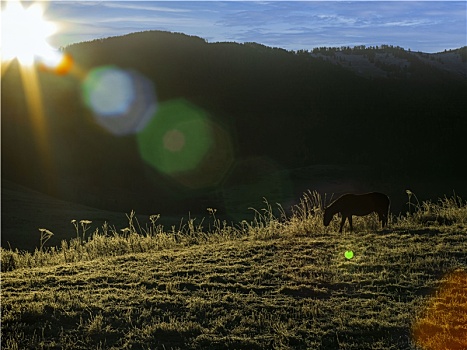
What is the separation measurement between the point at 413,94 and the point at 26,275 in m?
64.7

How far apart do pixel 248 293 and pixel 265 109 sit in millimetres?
53041

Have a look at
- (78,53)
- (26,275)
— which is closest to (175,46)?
(78,53)

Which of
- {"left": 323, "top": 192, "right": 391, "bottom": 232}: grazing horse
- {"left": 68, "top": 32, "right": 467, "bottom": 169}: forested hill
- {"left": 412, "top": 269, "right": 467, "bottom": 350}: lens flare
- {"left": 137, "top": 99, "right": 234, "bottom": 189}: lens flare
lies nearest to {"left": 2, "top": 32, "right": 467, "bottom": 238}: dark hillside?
{"left": 68, "top": 32, "right": 467, "bottom": 169}: forested hill

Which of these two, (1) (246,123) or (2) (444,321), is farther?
(1) (246,123)

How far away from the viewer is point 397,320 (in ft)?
19.6

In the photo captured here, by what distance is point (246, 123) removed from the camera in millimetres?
55969

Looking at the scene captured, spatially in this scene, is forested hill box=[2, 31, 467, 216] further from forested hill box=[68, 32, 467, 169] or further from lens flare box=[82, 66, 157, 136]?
lens flare box=[82, 66, 157, 136]

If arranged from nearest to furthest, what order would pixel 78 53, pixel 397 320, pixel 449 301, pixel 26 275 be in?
pixel 397 320 < pixel 449 301 < pixel 26 275 < pixel 78 53

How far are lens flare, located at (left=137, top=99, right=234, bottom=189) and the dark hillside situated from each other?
0.66 meters

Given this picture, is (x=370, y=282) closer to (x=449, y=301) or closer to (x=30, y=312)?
(x=449, y=301)

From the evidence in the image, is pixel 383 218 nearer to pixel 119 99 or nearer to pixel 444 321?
pixel 444 321

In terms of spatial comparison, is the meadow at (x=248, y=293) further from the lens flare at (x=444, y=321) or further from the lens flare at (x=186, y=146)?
the lens flare at (x=186, y=146)

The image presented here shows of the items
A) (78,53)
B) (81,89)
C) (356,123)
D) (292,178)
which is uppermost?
(78,53)

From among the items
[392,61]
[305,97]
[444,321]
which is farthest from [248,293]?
[392,61]
